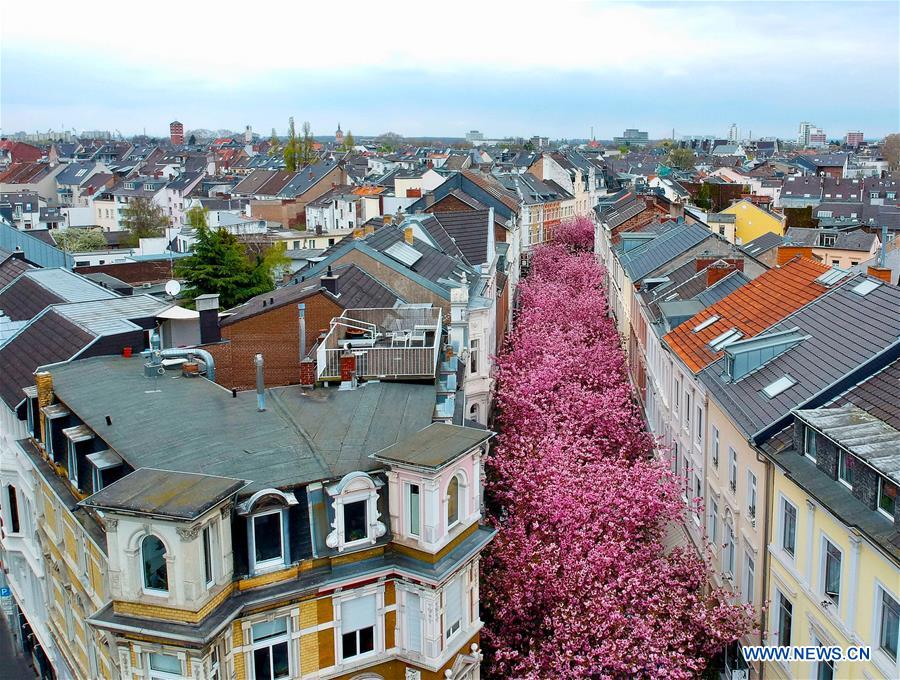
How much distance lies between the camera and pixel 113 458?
19.1 m

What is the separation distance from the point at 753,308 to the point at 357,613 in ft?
58.7

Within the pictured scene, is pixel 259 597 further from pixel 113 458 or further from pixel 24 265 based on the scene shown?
pixel 24 265

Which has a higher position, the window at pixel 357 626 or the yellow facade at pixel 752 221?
the yellow facade at pixel 752 221

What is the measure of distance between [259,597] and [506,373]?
2450cm

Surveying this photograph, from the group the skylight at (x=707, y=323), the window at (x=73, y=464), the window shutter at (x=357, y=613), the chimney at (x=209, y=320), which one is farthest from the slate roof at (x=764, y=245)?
the window at (x=73, y=464)

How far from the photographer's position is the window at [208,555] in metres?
16.2

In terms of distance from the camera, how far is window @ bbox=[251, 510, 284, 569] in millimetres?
17266

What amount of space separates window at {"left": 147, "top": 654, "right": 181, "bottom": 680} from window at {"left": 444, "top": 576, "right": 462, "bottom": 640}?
5483 mm

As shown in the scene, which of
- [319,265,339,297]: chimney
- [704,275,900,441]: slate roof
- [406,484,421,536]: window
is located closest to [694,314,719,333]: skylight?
[704,275,900,441]: slate roof

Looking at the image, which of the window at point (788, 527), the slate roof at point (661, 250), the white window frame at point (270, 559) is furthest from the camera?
the slate roof at point (661, 250)

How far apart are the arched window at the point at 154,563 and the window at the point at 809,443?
1314 centimetres

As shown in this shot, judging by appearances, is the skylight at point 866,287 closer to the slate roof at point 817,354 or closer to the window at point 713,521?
the slate roof at point 817,354

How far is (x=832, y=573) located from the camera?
690 inches

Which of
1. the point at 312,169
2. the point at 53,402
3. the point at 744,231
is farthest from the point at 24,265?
the point at 312,169
